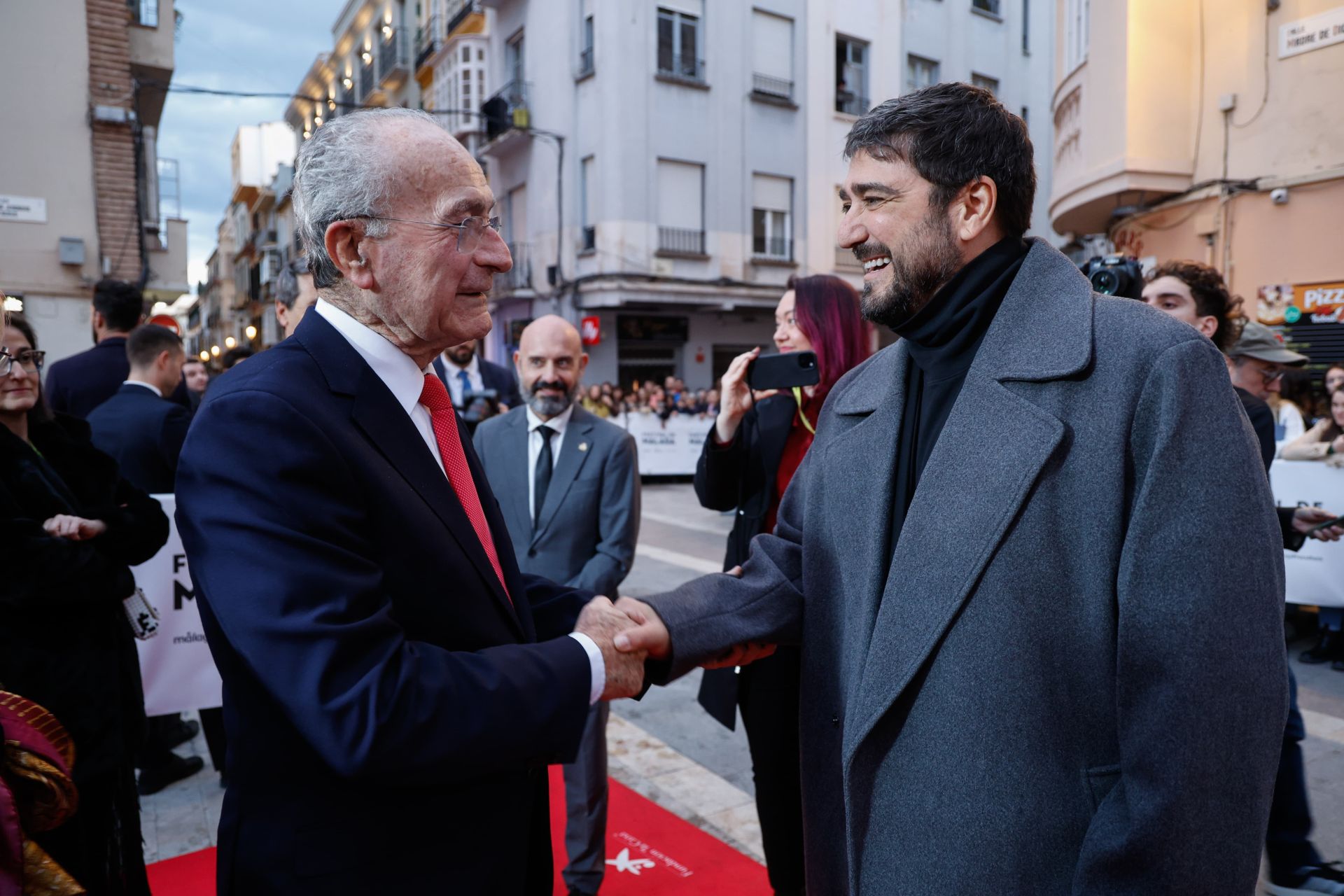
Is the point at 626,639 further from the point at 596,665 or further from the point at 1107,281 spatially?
the point at 1107,281

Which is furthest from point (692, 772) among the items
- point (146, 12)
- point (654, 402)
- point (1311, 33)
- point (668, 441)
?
point (146, 12)

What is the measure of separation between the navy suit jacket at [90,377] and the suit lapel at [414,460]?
4.27 m

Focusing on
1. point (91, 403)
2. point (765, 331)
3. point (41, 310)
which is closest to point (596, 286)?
point (765, 331)

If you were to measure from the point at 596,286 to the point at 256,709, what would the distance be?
61.0 feet

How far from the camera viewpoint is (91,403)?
16.5 feet

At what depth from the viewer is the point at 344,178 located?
1.58m

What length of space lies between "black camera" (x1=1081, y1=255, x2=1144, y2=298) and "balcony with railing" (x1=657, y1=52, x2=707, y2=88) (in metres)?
17.7

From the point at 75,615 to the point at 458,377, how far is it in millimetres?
3486

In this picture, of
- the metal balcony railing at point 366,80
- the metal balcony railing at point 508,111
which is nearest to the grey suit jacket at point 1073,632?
the metal balcony railing at point 508,111

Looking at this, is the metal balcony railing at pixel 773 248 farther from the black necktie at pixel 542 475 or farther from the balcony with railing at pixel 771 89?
the black necktie at pixel 542 475

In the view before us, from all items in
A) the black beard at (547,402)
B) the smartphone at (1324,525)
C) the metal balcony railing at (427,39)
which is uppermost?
the metal balcony railing at (427,39)

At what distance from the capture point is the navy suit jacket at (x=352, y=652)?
130 centimetres

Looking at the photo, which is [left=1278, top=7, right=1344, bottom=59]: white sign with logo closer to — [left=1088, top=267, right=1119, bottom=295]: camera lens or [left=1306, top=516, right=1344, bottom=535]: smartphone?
[left=1306, top=516, right=1344, bottom=535]: smartphone

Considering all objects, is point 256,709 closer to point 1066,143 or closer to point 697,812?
point 697,812
